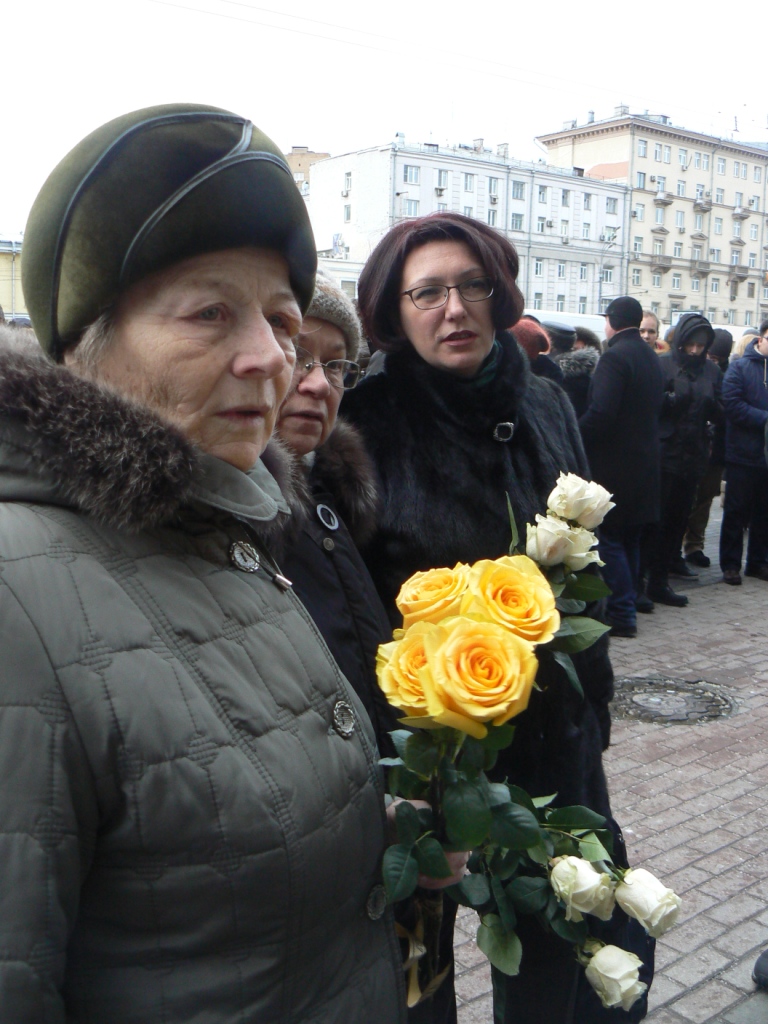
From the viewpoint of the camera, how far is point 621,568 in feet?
21.8

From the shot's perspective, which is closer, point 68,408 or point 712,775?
point 68,408

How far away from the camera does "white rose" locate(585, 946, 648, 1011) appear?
1.56m

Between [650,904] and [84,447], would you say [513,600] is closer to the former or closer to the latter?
[650,904]

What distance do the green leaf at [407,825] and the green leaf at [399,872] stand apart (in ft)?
0.05

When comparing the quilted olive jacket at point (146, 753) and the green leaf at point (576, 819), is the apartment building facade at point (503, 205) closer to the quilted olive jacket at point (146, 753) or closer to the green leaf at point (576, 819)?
the green leaf at point (576, 819)

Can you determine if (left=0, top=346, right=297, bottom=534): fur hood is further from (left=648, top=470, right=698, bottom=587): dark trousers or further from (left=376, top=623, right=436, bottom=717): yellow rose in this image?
(left=648, top=470, right=698, bottom=587): dark trousers

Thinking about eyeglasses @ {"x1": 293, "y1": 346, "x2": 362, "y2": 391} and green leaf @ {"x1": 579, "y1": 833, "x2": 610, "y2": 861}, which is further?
eyeglasses @ {"x1": 293, "y1": 346, "x2": 362, "y2": 391}

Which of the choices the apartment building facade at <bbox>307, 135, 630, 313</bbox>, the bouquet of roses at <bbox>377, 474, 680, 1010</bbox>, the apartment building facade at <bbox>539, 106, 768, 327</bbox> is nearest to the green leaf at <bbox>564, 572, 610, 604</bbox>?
the bouquet of roses at <bbox>377, 474, 680, 1010</bbox>

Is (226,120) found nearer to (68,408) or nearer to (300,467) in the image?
(68,408)

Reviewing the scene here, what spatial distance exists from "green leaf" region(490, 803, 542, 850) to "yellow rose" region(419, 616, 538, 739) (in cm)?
20

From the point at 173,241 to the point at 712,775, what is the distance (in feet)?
13.6

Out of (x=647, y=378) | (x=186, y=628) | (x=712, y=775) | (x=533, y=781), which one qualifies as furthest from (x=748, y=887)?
(x=647, y=378)

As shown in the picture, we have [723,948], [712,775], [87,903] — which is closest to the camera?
[87,903]

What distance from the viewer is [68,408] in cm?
114
